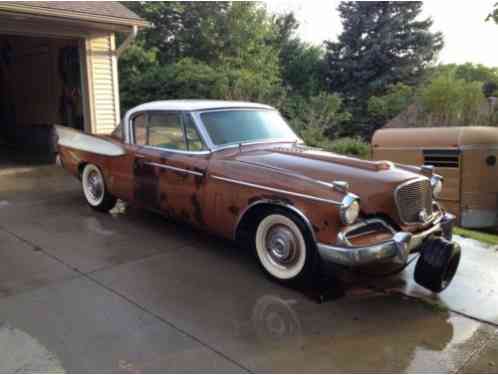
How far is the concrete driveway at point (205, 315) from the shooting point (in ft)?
9.32

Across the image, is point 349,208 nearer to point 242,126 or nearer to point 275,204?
point 275,204

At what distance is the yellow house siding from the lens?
32.5ft

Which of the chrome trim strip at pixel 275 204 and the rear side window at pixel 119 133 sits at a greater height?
the rear side window at pixel 119 133

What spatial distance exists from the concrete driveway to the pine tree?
19.7m

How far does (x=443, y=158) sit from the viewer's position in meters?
7.11

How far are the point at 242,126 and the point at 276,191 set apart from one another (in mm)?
1339

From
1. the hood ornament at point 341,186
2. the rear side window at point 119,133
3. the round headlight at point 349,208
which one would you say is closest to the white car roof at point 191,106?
the rear side window at point 119,133

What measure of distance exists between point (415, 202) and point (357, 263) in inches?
37.2

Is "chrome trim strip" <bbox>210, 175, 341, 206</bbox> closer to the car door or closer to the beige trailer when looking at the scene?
the car door

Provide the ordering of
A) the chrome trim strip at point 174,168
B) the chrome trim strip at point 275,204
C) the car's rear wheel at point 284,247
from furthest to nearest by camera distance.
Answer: the chrome trim strip at point 174,168, the car's rear wheel at point 284,247, the chrome trim strip at point 275,204

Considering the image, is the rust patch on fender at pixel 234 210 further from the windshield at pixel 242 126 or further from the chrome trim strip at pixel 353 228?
the chrome trim strip at pixel 353 228

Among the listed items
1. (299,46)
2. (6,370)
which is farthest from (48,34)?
(299,46)

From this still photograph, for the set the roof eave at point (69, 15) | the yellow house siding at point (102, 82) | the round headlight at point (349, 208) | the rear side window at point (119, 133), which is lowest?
the round headlight at point (349, 208)

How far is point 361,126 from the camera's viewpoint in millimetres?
21500
